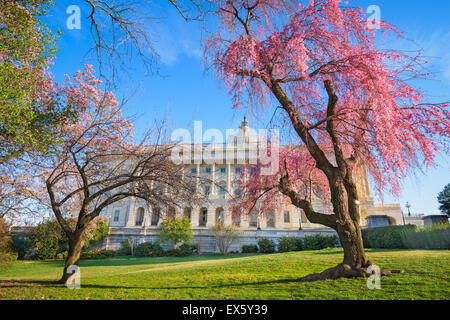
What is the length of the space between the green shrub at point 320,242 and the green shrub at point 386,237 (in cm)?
698

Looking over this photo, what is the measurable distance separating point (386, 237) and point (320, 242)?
32.2 ft

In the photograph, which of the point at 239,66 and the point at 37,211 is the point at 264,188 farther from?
the point at 37,211

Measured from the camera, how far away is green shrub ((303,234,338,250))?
1001 inches

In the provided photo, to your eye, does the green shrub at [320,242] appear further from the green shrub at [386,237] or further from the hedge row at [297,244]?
the green shrub at [386,237]

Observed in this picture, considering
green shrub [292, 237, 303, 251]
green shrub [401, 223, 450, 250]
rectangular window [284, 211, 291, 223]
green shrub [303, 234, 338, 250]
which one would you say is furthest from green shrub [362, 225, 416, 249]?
rectangular window [284, 211, 291, 223]

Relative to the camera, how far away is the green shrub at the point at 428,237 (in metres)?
13.6

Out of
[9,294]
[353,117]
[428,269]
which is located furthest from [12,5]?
[428,269]

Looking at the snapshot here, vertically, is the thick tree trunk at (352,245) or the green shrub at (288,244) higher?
the thick tree trunk at (352,245)

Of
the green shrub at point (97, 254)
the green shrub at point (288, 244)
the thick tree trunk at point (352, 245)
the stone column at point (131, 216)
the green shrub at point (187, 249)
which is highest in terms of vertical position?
the stone column at point (131, 216)

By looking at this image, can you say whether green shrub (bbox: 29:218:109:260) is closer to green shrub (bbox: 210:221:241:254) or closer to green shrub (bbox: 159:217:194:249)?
green shrub (bbox: 159:217:194:249)

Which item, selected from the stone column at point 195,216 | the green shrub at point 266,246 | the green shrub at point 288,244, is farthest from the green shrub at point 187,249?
the green shrub at point 288,244

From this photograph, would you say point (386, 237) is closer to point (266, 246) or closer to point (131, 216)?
point (266, 246)

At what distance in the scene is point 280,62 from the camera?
613 cm
